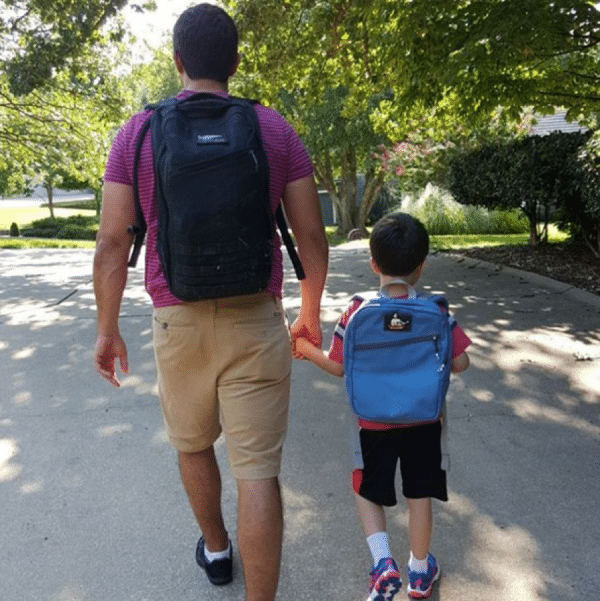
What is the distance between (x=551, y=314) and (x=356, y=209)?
73.4 feet

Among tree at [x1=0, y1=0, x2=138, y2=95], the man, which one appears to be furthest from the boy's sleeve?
tree at [x1=0, y1=0, x2=138, y2=95]

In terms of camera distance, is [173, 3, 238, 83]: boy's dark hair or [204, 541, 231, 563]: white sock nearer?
[173, 3, 238, 83]: boy's dark hair

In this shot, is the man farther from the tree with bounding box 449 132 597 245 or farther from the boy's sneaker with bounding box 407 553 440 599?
the tree with bounding box 449 132 597 245

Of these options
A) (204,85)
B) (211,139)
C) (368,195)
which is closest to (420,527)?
(211,139)

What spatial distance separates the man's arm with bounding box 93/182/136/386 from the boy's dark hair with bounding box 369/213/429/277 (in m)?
0.81

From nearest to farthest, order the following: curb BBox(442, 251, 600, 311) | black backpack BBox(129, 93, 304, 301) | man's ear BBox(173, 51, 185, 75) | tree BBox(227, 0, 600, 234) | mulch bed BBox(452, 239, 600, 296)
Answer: black backpack BBox(129, 93, 304, 301)
man's ear BBox(173, 51, 185, 75)
tree BBox(227, 0, 600, 234)
curb BBox(442, 251, 600, 311)
mulch bed BBox(452, 239, 600, 296)

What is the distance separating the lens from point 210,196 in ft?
6.59

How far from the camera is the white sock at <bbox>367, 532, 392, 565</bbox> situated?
96.2 inches

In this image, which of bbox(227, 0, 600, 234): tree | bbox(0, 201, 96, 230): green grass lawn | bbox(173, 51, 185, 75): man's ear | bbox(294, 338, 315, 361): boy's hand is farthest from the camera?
bbox(0, 201, 96, 230): green grass lawn

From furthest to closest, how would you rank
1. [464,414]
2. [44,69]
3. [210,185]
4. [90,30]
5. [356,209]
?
[356,209]
[44,69]
[90,30]
[464,414]
[210,185]

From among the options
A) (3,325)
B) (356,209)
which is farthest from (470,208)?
(3,325)

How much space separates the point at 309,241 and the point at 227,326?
39cm

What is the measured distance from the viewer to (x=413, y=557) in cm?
254

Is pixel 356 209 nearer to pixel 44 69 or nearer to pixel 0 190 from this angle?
pixel 44 69
